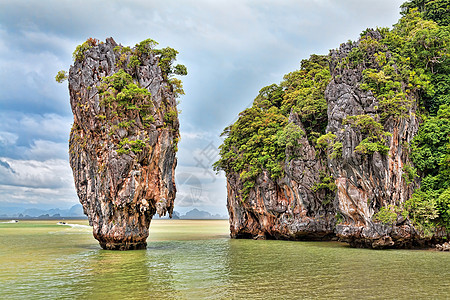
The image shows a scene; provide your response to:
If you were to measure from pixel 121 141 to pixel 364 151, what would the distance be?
683 inches

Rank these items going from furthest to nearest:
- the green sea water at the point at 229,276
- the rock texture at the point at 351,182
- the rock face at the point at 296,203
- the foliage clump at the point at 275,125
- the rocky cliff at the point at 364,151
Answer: the foliage clump at the point at 275,125, the rock face at the point at 296,203, the rock texture at the point at 351,182, the rocky cliff at the point at 364,151, the green sea water at the point at 229,276

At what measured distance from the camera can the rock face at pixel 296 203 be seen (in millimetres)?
32250

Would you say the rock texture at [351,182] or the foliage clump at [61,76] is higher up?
the foliage clump at [61,76]

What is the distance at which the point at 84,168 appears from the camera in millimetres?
28094

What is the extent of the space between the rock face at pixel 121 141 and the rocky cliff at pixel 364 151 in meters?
11.4

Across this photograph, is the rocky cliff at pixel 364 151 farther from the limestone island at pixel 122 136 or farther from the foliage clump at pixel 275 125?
the limestone island at pixel 122 136

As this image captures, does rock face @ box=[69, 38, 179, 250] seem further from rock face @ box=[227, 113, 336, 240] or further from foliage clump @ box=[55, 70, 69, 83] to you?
rock face @ box=[227, 113, 336, 240]

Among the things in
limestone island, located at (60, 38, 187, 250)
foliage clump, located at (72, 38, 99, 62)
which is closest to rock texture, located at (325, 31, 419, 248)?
limestone island, located at (60, 38, 187, 250)

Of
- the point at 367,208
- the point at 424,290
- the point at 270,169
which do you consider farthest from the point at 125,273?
the point at 270,169

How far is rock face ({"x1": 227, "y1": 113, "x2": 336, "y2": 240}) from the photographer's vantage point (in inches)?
1270

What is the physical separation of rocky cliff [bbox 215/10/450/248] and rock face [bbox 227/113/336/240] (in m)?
0.09

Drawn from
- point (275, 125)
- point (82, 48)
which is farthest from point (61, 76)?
point (275, 125)

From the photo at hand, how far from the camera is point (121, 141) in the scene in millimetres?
25047

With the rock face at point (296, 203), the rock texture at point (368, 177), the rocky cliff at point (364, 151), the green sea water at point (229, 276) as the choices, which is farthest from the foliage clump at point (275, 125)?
the green sea water at point (229, 276)
